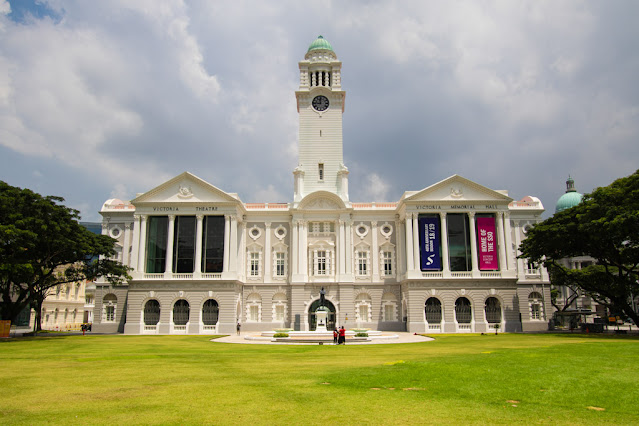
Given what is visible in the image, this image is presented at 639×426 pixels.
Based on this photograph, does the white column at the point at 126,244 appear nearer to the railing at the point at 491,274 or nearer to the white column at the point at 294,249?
the white column at the point at 294,249

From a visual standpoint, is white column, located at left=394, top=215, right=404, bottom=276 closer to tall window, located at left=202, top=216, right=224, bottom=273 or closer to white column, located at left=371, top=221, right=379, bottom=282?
white column, located at left=371, top=221, right=379, bottom=282

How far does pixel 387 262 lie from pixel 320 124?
1850cm

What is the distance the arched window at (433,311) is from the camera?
2041 inches

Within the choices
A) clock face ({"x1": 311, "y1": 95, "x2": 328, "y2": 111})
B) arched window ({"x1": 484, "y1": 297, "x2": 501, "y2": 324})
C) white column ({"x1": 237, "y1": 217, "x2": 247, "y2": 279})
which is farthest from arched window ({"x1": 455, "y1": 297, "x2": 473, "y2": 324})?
clock face ({"x1": 311, "y1": 95, "x2": 328, "y2": 111})

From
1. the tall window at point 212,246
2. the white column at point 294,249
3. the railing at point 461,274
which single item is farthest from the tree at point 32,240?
the railing at point 461,274

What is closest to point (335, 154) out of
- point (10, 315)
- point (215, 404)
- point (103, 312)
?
point (103, 312)

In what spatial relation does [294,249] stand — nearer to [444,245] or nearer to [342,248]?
[342,248]

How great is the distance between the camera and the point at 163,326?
51.6 meters

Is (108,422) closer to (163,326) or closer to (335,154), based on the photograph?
(163,326)

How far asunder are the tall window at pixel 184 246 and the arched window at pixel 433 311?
25266 millimetres

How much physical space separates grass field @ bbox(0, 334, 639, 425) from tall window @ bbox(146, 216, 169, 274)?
3316cm

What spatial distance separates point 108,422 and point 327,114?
5362 cm

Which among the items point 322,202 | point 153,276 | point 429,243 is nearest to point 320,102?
point 322,202

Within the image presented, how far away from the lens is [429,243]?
2078 inches
